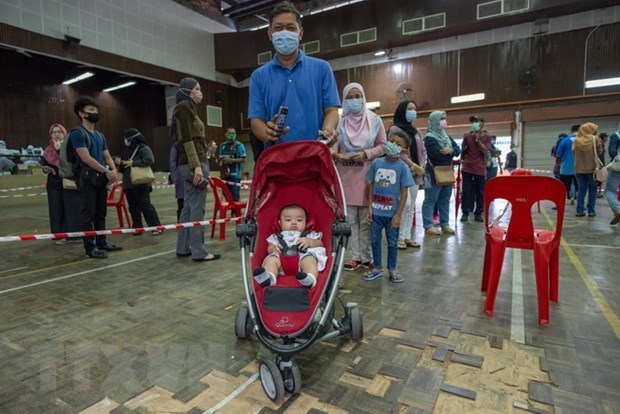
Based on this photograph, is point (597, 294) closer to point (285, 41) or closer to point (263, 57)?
point (285, 41)

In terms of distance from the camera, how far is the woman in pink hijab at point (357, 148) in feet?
10.1

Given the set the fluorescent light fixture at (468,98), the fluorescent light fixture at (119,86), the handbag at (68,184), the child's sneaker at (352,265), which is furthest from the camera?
the fluorescent light fixture at (119,86)

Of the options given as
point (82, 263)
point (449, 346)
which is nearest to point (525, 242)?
point (449, 346)

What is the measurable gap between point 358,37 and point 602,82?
8.32 metres

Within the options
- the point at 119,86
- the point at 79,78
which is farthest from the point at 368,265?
the point at 119,86

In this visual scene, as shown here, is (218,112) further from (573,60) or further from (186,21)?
(573,60)

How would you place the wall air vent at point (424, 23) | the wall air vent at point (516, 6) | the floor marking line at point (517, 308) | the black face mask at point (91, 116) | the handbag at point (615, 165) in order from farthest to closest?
the wall air vent at point (424, 23)
the wall air vent at point (516, 6)
the handbag at point (615, 165)
the black face mask at point (91, 116)
the floor marking line at point (517, 308)

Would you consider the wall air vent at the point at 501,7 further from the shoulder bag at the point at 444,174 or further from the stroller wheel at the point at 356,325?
the stroller wheel at the point at 356,325

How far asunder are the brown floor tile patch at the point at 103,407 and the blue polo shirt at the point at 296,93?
1671 millimetres

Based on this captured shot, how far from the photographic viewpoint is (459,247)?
4168mm

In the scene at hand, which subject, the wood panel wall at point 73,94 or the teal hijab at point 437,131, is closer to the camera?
the teal hijab at point 437,131

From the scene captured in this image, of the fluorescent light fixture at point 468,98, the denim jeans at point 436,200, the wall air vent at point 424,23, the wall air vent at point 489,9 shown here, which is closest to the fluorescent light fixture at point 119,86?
the wall air vent at point 424,23

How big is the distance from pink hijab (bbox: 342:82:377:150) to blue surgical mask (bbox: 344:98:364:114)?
5 cm

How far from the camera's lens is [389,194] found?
2.95m
